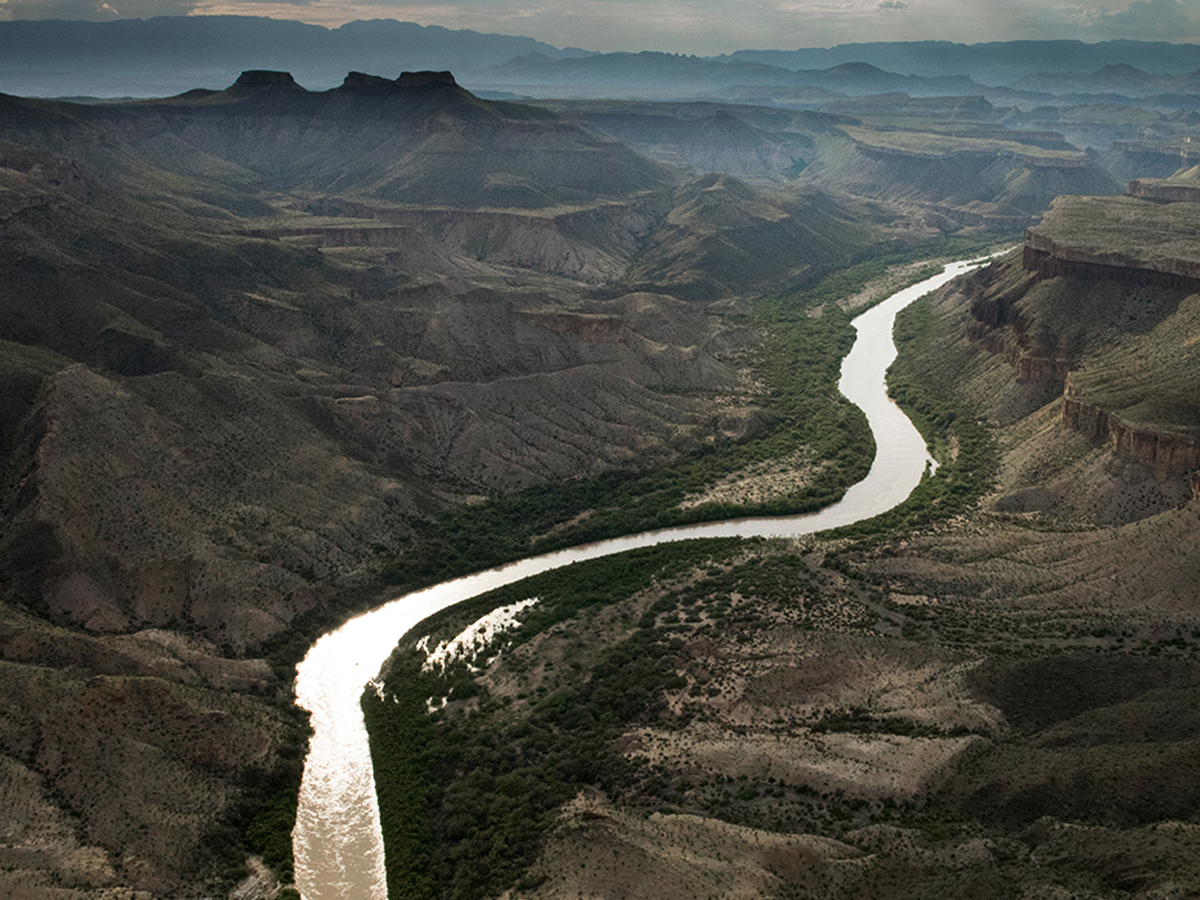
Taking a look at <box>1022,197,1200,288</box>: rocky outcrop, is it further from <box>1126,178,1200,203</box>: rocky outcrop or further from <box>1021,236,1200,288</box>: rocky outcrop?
<box>1126,178,1200,203</box>: rocky outcrop

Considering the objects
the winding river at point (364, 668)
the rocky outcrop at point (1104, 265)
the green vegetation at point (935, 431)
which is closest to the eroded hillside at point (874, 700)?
the green vegetation at point (935, 431)

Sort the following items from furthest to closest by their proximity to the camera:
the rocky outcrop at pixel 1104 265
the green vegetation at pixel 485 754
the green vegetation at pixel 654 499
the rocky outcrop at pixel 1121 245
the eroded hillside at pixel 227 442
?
the rocky outcrop at pixel 1121 245, the rocky outcrop at pixel 1104 265, the green vegetation at pixel 654 499, the eroded hillside at pixel 227 442, the green vegetation at pixel 485 754

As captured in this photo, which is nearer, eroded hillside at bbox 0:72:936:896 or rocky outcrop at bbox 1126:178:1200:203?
eroded hillside at bbox 0:72:936:896

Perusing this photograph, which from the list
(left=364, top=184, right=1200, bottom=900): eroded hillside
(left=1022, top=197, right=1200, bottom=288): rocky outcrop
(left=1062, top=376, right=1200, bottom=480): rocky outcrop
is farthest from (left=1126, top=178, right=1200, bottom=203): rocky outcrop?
(left=1062, top=376, right=1200, bottom=480): rocky outcrop

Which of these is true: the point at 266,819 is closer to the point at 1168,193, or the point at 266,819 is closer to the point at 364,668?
the point at 364,668

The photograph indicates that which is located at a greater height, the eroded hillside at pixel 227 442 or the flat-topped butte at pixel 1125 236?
the flat-topped butte at pixel 1125 236

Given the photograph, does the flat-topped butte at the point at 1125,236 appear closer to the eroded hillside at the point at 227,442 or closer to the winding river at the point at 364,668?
the winding river at the point at 364,668

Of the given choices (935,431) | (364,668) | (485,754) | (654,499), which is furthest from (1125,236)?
(485,754)

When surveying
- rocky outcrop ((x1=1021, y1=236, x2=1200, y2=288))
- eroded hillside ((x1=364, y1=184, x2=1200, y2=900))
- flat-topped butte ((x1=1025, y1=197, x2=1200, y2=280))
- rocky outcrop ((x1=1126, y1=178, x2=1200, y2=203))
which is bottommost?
eroded hillside ((x1=364, y1=184, x2=1200, y2=900))

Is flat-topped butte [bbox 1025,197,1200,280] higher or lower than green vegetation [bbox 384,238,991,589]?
higher

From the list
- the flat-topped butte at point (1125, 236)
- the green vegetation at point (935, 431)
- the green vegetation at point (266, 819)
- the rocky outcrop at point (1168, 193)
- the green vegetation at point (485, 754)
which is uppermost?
the rocky outcrop at point (1168, 193)
